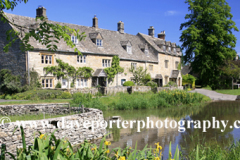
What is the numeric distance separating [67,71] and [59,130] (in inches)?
752

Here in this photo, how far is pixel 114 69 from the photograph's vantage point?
3372 centimetres

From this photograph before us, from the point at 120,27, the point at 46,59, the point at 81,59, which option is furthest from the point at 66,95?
the point at 120,27

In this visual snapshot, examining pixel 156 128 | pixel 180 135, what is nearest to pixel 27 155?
pixel 180 135

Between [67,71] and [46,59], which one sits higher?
[46,59]

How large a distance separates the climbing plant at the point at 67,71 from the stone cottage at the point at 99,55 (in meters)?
0.49

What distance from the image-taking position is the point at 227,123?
15.1 m

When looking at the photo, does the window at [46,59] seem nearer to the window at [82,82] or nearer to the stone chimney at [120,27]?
the window at [82,82]

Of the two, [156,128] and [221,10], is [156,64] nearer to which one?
[221,10]

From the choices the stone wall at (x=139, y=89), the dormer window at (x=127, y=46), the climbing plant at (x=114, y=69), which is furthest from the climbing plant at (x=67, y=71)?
the dormer window at (x=127, y=46)

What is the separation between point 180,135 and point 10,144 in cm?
742

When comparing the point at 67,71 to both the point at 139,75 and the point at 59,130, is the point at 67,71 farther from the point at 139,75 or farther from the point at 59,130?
the point at 59,130

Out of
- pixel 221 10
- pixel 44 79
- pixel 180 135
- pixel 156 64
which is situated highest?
pixel 221 10

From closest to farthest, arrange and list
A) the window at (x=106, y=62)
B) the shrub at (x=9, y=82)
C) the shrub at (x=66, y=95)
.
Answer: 1. the shrub at (x=66, y=95)
2. the shrub at (x=9, y=82)
3. the window at (x=106, y=62)

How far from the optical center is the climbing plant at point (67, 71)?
89.9 ft
